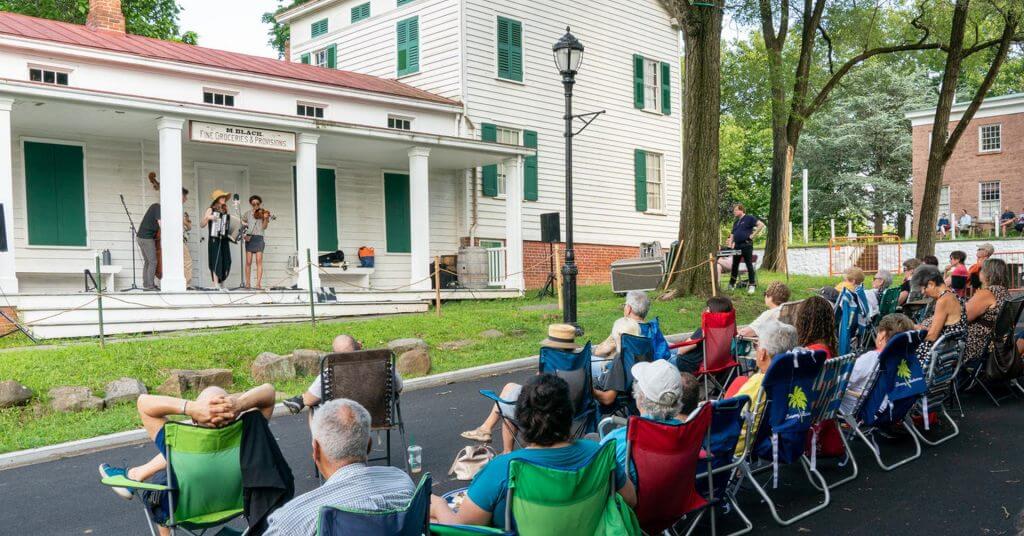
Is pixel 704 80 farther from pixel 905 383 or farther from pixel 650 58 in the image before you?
pixel 905 383

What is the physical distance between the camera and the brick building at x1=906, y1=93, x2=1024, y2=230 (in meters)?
36.9

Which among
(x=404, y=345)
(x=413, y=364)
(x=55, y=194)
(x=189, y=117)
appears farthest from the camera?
(x=55, y=194)

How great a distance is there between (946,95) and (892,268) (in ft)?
39.0

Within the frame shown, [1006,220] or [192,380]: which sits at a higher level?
[1006,220]

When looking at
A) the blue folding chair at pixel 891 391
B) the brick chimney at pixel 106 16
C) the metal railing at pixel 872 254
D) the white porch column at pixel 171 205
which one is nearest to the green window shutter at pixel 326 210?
the white porch column at pixel 171 205

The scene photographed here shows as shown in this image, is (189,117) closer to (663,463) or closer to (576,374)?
(576,374)

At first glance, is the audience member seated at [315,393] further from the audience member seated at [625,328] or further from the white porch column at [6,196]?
the white porch column at [6,196]

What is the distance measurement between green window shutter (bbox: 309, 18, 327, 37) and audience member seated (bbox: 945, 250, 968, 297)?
684 inches

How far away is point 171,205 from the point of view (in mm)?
13391

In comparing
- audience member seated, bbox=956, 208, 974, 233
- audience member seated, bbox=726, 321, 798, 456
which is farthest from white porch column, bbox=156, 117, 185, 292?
audience member seated, bbox=956, 208, 974, 233

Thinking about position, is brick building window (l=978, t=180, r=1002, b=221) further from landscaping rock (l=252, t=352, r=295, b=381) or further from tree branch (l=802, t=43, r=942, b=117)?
landscaping rock (l=252, t=352, r=295, b=381)

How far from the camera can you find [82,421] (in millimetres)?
8359

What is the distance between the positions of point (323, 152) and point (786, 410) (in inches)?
543

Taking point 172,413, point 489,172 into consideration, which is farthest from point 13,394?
point 489,172
